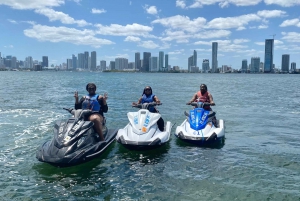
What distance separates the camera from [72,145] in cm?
689

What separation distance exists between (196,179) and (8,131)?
774 cm

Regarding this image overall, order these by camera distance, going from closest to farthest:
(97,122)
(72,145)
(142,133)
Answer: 1. (72,145)
2. (97,122)
3. (142,133)

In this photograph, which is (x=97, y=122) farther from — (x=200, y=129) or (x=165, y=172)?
(x=200, y=129)

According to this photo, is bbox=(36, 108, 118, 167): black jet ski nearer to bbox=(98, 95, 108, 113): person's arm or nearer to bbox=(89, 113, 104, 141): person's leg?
bbox=(89, 113, 104, 141): person's leg

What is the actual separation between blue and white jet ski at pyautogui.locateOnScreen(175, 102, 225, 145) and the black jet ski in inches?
112

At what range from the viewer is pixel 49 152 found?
6.88 meters

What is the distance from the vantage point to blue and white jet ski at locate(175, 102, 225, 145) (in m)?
9.22

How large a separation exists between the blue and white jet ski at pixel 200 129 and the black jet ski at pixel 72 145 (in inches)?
112

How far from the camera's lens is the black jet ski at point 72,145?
6.68 m

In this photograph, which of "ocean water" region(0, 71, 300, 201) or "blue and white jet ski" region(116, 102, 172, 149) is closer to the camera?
"ocean water" region(0, 71, 300, 201)

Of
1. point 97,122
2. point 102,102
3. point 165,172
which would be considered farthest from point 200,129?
point 97,122

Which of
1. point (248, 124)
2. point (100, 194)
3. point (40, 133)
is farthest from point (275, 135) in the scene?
point (40, 133)

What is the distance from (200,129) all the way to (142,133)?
2.02 meters

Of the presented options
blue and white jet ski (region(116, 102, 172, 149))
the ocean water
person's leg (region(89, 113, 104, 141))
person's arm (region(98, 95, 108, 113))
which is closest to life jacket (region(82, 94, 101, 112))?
person's arm (region(98, 95, 108, 113))
